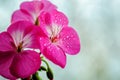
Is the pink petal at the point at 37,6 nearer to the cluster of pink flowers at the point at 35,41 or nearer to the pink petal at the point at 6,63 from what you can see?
the cluster of pink flowers at the point at 35,41

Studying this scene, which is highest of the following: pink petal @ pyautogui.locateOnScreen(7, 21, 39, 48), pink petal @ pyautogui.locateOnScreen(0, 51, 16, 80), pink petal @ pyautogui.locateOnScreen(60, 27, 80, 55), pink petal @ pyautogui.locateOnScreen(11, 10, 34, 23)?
pink petal @ pyautogui.locateOnScreen(60, 27, 80, 55)

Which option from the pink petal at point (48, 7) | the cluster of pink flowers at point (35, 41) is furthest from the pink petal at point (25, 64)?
the pink petal at point (48, 7)

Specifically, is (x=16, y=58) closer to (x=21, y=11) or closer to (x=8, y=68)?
(x=8, y=68)

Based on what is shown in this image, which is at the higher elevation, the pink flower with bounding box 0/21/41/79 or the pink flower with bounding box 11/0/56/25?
the pink flower with bounding box 11/0/56/25

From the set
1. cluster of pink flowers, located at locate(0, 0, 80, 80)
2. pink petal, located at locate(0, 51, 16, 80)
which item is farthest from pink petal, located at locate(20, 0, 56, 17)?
pink petal, located at locate(0, 51, 16, 80)

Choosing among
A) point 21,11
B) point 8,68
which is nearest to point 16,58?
point 8,68

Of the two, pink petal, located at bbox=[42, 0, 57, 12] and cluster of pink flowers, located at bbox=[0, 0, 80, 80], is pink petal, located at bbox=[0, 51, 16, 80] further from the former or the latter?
pink petal, located at bbox=[42, 0, 57, 12]
